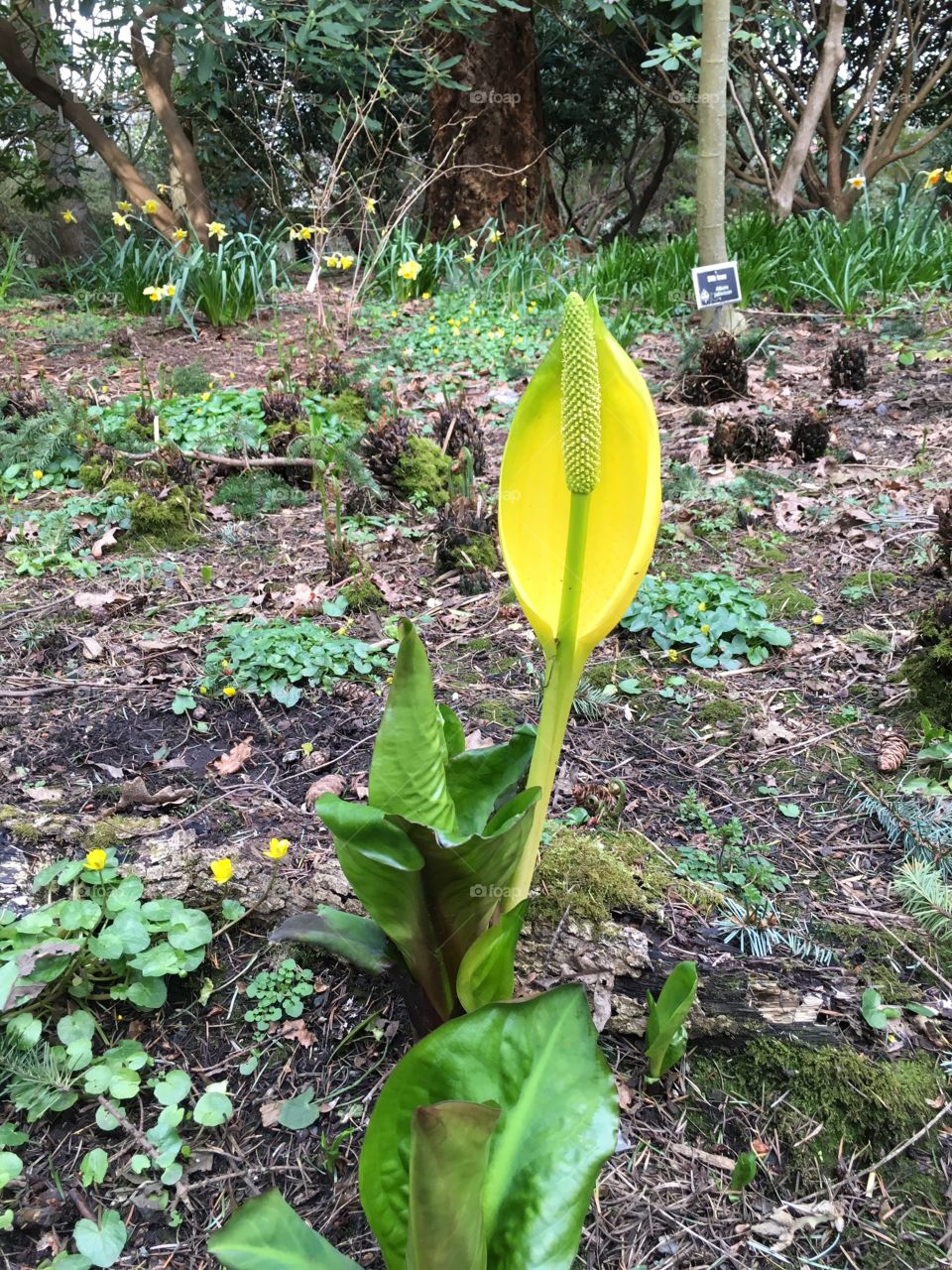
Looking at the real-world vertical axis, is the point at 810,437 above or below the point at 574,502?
below

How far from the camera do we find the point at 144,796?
1.74m

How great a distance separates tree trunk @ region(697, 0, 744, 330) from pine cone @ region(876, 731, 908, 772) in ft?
9.99

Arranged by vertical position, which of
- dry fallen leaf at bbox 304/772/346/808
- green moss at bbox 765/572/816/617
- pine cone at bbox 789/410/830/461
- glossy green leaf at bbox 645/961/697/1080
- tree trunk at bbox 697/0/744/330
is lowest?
glossy green leaf at bbox 645/961/697/1080

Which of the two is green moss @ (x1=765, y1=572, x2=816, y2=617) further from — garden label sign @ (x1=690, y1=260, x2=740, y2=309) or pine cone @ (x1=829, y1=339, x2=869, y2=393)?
garden label sign @ (x1=690, y1=260, x2=740, y2=309)

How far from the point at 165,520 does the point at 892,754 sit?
2385 mm

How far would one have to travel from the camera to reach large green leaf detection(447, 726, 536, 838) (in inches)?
47.6

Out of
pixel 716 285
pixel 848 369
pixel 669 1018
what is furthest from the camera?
pixel 716 285

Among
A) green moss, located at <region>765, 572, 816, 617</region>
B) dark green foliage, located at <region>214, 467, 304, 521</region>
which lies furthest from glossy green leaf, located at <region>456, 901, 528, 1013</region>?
dark green foliage, located at <region>214, 467, 304, 521</region>

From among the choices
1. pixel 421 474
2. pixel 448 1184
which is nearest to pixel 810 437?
pixel 421 474

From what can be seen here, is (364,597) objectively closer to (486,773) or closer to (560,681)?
(486,773)

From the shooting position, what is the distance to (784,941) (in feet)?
4.67

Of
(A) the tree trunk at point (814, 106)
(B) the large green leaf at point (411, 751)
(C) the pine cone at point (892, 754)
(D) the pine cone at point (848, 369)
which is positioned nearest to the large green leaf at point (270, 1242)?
(B) the large green leaf at point (411, 751)

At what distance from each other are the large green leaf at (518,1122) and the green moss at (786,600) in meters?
1.74

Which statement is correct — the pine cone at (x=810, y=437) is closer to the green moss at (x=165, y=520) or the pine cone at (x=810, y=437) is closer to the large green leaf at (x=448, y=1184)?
the green moss at (x=165, y=520)
